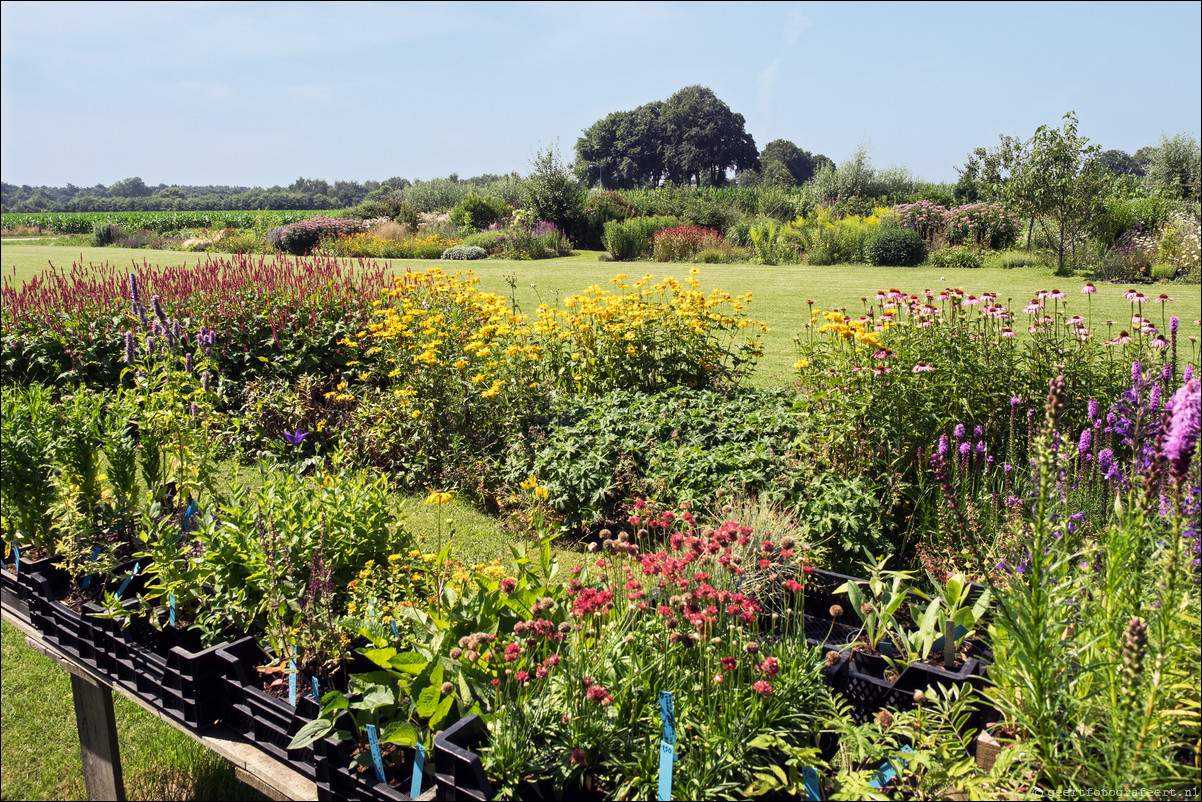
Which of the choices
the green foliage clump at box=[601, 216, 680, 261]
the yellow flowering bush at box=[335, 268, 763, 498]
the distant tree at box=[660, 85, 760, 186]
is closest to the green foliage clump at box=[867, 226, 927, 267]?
the green foliage clump at box=[601, 216, 680, 261]

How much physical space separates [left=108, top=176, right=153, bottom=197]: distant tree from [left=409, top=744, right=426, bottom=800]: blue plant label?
82568 mm

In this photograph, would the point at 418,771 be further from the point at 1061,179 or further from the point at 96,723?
the point at 1061,179

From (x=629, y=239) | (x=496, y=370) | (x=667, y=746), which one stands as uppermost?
(x=629, y=239)

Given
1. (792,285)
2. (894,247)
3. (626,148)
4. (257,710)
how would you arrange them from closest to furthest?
1. (257,710)
2. (792,285)
3. (894,247)
4. (626,148)

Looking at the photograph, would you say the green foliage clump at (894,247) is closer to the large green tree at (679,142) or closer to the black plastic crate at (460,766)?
the black plastic crate at (460,766)

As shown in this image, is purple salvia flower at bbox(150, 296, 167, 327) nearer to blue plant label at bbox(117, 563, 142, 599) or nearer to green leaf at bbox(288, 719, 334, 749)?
blue plant label at bbox(117, 563, 142, 599)

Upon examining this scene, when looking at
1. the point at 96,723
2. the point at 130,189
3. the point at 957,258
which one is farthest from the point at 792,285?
the point at 130,189

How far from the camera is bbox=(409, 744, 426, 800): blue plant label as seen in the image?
1873mm

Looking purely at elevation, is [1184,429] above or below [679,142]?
below

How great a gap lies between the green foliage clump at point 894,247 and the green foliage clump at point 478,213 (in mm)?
12483

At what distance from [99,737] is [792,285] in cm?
1261

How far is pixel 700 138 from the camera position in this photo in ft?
229

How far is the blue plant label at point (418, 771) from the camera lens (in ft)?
6.15

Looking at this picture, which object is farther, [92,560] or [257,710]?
[92,560]
